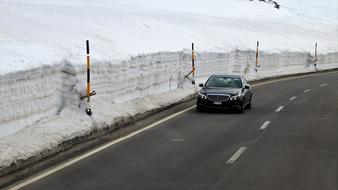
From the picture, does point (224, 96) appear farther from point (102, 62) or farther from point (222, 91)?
point (102, 62)

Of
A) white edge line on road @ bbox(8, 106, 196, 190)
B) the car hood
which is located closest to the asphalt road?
white edge line on road @ bbox(8, 106, 196, 190)

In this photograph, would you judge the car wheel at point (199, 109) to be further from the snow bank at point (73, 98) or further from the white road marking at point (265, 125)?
the white road marking at point (265, 125)

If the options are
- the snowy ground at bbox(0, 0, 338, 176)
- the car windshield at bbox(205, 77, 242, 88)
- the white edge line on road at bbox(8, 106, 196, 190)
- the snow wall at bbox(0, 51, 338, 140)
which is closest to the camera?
the white edge line on road at bbox(8, 106, 196, 190)

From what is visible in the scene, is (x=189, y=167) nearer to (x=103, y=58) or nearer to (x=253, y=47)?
(x=103, y=58)

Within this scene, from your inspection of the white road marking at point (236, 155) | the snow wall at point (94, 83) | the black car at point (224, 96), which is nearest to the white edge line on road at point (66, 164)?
the snow wall at point (94, 83)

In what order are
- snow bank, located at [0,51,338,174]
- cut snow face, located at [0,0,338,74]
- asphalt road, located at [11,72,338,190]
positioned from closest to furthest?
asphalt road, located at [11,72,338,190], snow bank, located at [0,51,338,174], cut snow face, located at [0,0,338,74]

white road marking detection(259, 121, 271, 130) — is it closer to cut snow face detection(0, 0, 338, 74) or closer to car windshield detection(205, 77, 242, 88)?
car windshield detection(205, 77, 242, 88)

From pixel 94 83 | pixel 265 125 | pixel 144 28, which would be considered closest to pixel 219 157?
pixel 265 125

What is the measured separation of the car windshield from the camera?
22.5 metres

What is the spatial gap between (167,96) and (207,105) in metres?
3.02

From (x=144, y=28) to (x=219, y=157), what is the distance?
85.5 feet

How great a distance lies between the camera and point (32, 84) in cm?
1351

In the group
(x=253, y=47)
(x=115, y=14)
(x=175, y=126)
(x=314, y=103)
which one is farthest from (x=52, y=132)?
(x=253, y=47)

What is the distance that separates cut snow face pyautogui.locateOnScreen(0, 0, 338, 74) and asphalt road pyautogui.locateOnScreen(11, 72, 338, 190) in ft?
11.2
